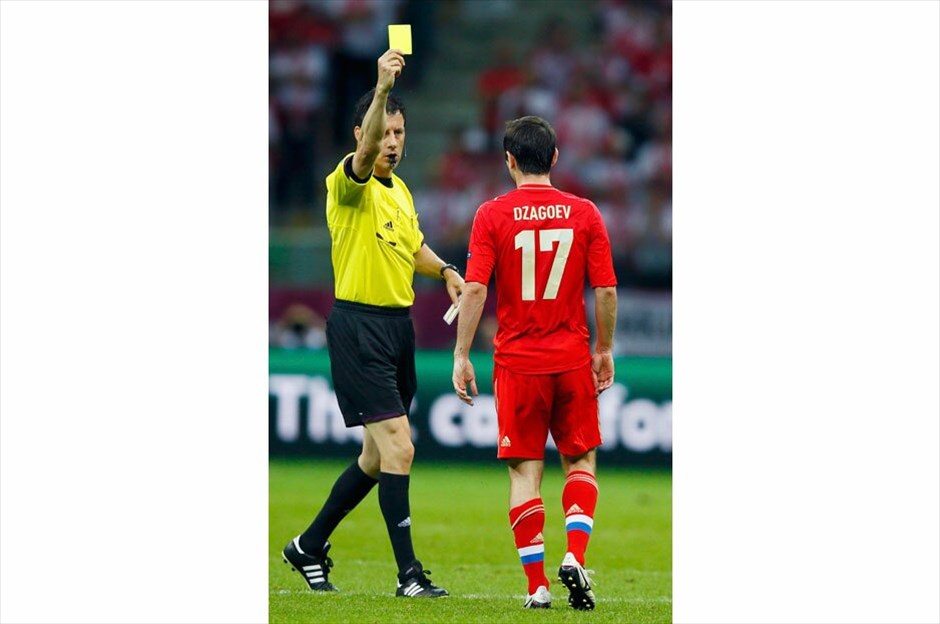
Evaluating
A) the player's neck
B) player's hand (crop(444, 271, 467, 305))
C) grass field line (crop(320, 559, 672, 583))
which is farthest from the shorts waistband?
grass field line (crop(320, 559, 672, 583))

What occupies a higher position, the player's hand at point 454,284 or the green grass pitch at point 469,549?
the player's hand at point 454,284

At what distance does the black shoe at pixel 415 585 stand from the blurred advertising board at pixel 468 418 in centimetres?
445

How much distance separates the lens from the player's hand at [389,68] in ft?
14.9

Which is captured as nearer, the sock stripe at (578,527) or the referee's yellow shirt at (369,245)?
the sock stripe at (578,527)

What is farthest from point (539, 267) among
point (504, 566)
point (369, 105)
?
point (504, 566)

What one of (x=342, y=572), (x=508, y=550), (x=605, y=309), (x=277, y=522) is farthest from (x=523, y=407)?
(x=277, y=522)

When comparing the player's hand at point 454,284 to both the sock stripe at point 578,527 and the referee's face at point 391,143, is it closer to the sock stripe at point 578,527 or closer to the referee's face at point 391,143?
the referee's face at point 391,143

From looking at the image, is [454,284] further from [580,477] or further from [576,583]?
[576,583]

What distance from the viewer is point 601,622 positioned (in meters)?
4.54

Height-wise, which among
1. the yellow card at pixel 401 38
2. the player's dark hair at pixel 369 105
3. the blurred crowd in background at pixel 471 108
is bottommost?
the player's dark hair at pixel 369 105

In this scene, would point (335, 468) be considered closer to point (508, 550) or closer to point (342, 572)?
point (508, 550)

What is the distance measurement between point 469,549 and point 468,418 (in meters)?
2.73

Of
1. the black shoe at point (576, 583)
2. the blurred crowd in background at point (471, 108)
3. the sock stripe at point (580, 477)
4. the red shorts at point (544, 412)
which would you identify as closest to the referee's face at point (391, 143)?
the red shorts at point (544, 412)

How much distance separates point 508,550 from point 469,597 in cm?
190
